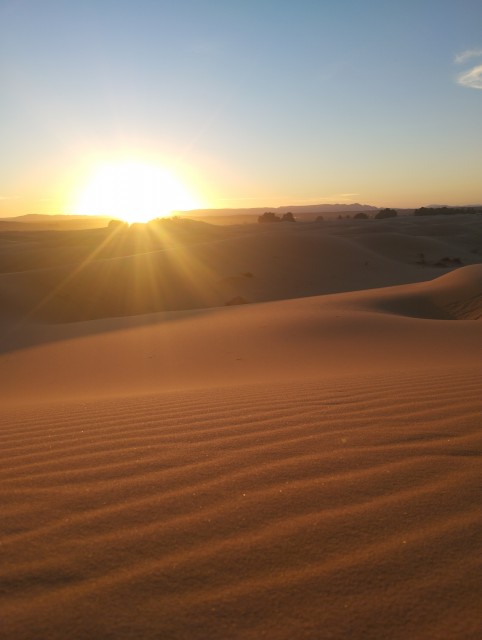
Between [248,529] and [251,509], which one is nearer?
[248,529]

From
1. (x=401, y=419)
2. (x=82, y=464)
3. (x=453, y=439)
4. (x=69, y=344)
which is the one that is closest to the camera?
(x=82, y=464)

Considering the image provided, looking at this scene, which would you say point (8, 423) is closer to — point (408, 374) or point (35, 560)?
point (35, 560)

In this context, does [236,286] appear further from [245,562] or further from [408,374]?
[245,562]

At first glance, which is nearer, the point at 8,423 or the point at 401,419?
the point at 401,419

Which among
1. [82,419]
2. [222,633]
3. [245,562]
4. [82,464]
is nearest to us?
[222,633]

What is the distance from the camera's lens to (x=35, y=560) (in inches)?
81.1

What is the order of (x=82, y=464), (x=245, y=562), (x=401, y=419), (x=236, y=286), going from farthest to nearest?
(x=236, y=286)
(x=401, y=419)
(x=82, y=464)
(x=245, y=562)

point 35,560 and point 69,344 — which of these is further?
point 69,344

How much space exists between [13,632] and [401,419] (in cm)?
286

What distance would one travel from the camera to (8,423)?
4586mm

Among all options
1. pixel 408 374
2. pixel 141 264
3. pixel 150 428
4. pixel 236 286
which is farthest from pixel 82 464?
pixel 141 264

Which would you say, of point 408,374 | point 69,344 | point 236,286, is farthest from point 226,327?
point 236,286

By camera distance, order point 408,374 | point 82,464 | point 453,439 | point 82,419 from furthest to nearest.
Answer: point 408,374 → point 82,419 → point 453,439 → point 82,464

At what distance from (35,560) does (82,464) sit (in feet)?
3.46
